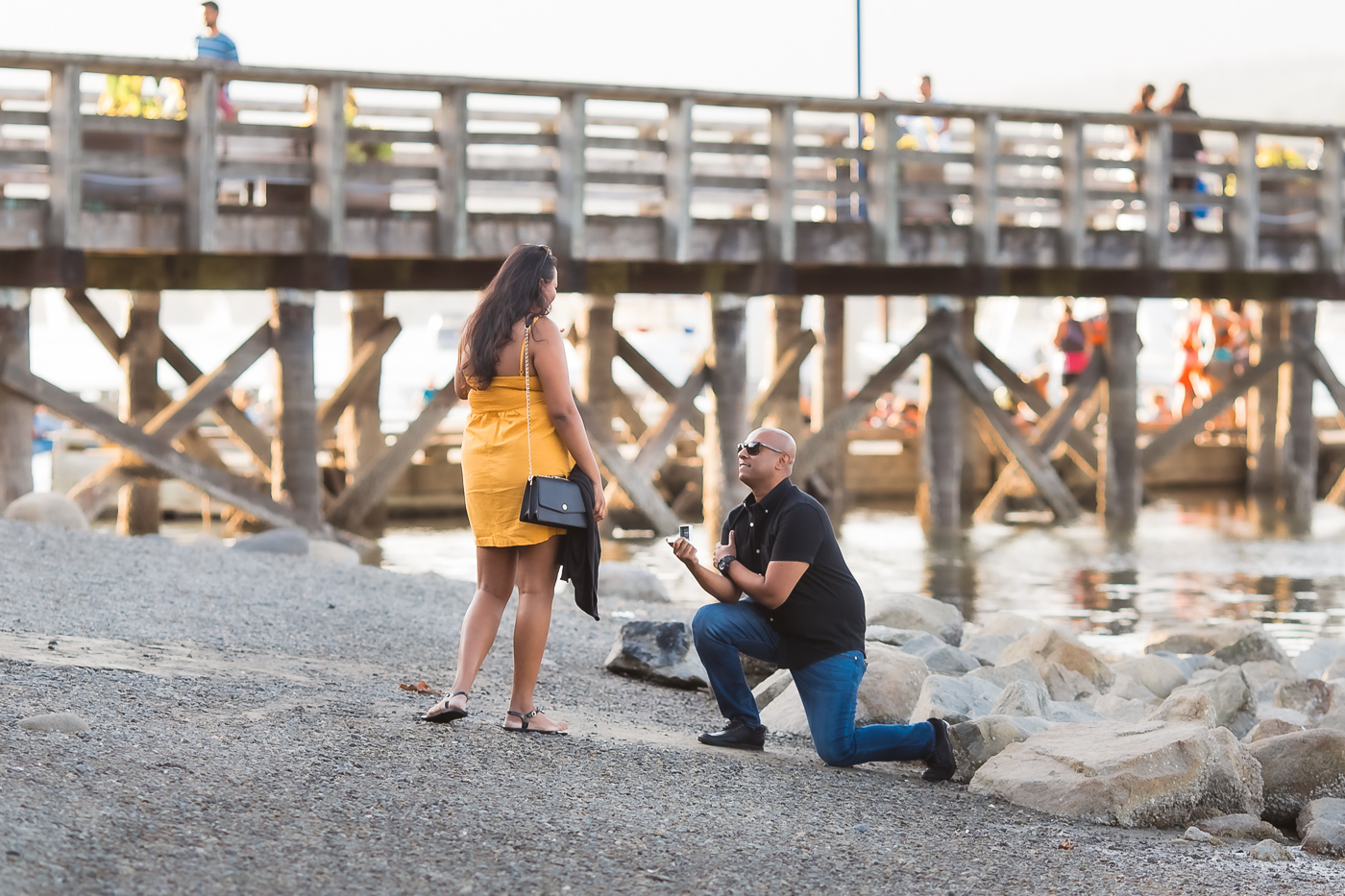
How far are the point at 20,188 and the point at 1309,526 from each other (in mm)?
12507

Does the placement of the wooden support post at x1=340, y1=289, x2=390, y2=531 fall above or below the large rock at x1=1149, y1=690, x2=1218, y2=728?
above

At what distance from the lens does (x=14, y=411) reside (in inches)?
480

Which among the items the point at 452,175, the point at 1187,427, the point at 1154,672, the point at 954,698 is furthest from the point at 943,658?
the point at 1187,427

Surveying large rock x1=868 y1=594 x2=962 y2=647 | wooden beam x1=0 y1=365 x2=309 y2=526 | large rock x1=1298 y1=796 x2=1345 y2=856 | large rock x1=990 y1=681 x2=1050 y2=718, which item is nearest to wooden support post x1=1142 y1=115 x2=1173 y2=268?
large rock x1=868 y1=594 x2=962 y2=647

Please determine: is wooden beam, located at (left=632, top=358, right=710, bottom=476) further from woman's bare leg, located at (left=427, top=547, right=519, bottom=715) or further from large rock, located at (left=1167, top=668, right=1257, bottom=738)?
woman's bare leg, located at (left=427, top=547, right=519, bottom=715)

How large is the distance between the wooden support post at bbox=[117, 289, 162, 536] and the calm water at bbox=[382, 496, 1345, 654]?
2033 mm

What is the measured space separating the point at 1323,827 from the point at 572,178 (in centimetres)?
925

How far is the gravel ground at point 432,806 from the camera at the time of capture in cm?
388

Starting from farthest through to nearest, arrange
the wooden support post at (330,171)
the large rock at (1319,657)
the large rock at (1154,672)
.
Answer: the wooden support post at (330,171) < the large rock at (1319,657) < the large rock at (1154,672)

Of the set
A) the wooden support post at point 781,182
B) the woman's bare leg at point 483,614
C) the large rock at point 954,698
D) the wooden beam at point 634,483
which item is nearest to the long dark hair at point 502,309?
the woman's bare leg at point 483,614

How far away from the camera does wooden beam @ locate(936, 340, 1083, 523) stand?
51.0ft

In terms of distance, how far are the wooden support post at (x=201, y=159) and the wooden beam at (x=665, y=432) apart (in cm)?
391

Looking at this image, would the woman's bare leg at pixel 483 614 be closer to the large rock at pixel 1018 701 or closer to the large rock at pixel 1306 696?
the large rock at pixel 1018 701

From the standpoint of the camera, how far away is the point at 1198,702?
21.0 ft
